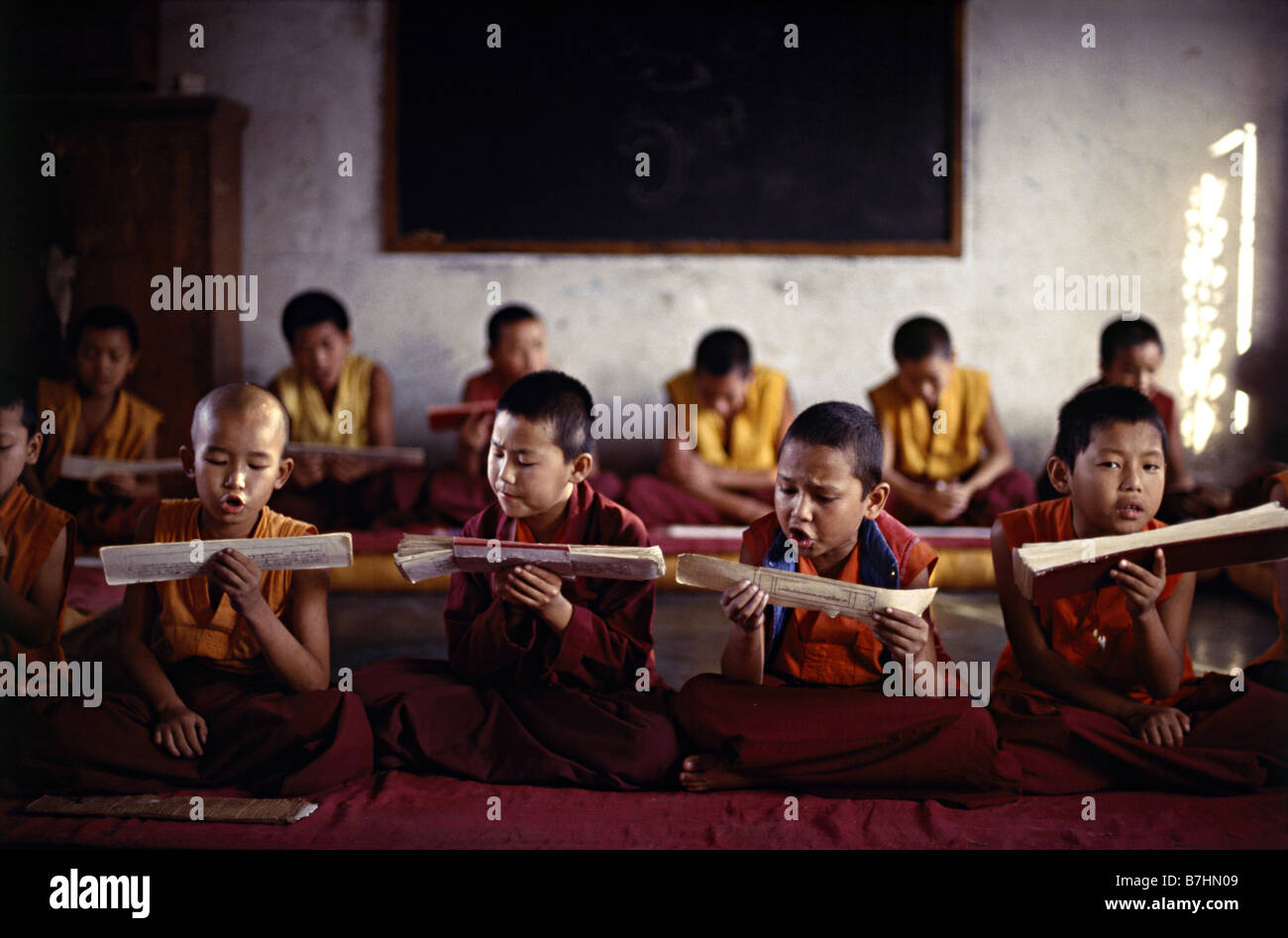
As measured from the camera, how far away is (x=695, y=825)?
1960 millimetres

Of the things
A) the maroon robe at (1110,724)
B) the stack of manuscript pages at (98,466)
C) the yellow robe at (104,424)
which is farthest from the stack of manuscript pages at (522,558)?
the yellow robe at (104,424)

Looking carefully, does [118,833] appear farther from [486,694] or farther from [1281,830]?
[1281,830]

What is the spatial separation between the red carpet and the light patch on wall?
420 cm

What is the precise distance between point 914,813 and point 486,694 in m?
0.87

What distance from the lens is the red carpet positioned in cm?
191

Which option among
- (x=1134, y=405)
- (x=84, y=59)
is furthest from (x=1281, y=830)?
(x=84, y=59)

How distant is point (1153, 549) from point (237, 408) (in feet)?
5.76

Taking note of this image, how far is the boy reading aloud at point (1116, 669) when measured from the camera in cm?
208

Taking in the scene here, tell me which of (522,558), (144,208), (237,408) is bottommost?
(522,558)

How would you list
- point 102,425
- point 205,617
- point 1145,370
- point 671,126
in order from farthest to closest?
point 671,126 → point 1145,370 → point 102,425 → point 205,617

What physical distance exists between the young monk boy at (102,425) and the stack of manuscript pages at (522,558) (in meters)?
2.61

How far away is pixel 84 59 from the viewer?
5121 millimetres

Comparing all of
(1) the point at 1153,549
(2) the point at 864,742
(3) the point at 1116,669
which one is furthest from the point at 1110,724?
(2) the point at 864,742

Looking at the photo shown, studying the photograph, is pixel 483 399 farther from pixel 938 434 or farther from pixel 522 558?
pixel 522 558
